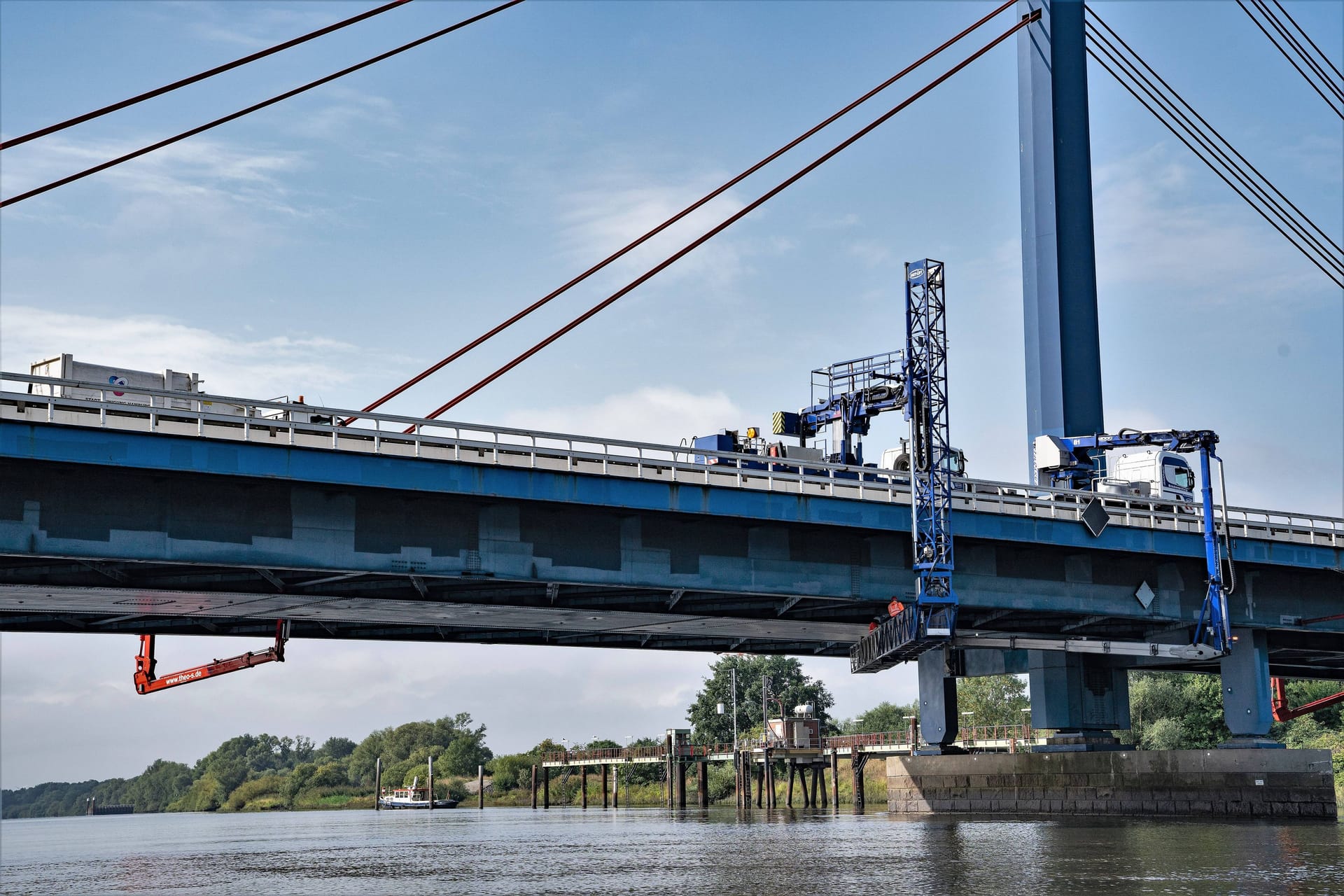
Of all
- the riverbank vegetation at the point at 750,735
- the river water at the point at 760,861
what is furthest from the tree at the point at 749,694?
the river water at the point at 760,861

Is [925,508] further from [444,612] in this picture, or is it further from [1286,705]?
[1286,705]

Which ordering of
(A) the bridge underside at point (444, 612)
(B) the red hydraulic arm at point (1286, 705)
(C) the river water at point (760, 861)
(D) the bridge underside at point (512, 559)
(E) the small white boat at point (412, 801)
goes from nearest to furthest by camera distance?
(C) the river water at point (760, 861) < (D) the bridge underside at point (512, 559) < (A) the bridge underside at point (444, 612) < (B) the red hydraulic arm at point (1286, 705) < (E) the small white boat at point (412, 801)

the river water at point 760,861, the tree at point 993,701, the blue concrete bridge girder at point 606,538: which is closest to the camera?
the river water at point 760,861

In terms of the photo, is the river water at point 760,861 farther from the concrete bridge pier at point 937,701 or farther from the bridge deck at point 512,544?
the bridge deck at point 512,544

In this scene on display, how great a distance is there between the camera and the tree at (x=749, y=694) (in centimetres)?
15400

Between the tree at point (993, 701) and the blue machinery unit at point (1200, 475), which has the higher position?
the blue machinery unit at point (1200, 475)

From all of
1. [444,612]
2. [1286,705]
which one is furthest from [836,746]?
[444,612]

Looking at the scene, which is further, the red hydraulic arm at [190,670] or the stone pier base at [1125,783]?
the red hydraulic arm at [190,670]

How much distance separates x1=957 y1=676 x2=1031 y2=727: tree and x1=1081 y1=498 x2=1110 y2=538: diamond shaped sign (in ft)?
287

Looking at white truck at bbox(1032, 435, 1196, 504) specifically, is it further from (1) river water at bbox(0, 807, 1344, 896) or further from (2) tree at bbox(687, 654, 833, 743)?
(2) tree at bbox(687, 654, 833, 743)

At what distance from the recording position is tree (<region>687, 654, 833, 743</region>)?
154 m

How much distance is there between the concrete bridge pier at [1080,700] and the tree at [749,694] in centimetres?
9121

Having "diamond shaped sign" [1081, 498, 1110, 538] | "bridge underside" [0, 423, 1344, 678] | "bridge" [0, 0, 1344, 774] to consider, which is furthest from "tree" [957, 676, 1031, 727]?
"diamond shaped sign" [1081, 498, 1110, 538]

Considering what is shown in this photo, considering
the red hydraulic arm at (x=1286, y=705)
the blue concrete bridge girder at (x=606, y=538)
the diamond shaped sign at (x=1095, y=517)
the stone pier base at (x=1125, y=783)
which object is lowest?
the stone pier base at (x=1125, y=783)
